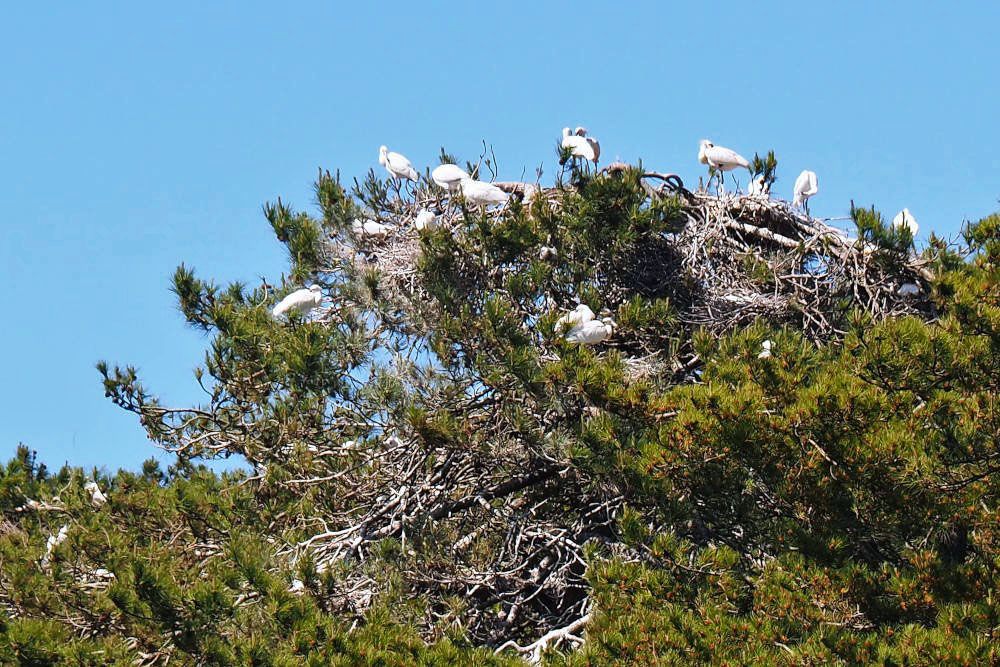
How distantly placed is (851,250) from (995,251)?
1970mm

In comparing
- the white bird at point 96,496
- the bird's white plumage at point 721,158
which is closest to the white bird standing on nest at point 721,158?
the bird's white plumage at point 721,158

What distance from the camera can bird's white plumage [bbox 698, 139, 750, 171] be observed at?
9.28 metres

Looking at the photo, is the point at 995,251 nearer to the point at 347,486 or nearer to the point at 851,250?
the point at 851,250

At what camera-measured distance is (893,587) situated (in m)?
5.97

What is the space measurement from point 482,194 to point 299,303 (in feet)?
4.61

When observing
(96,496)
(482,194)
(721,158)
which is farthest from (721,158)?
(96,496)

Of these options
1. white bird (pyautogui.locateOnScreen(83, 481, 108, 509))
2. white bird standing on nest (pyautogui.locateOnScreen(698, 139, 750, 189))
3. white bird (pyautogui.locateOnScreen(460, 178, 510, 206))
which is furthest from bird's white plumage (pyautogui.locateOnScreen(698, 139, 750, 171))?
white bird (pyautogui.locateOnScreen(83, 481, 108, 509))

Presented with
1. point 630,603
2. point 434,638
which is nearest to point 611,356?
point 630,603

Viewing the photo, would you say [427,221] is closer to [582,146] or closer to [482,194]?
[482,194]

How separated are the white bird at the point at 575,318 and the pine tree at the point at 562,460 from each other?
67 millimetres

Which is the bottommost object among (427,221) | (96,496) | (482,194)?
(96,496)

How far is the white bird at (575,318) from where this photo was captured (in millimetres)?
7059

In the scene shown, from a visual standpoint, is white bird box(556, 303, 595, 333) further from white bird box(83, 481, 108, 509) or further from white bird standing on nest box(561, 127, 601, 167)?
white bird box(83, 481, 108, 509)

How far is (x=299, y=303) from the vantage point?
8.40 metres
